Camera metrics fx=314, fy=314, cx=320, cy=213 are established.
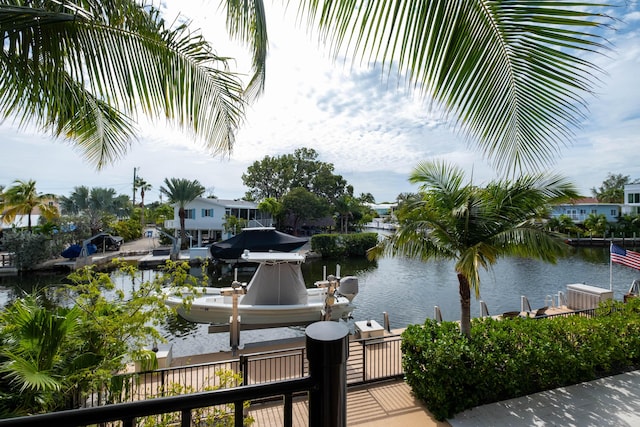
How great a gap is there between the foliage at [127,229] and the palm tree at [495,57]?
3618 cm

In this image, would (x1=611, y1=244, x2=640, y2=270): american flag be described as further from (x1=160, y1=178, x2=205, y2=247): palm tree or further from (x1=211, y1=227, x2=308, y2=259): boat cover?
(x1=160, y1=178, x2=205, y2=247): palm tree

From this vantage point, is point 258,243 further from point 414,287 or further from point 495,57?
point 495,57

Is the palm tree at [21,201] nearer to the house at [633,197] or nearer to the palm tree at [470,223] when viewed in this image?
the palm tree at [470,223]

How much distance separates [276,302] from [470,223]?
6600mm

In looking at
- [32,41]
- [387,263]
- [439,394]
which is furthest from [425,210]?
[387,263]

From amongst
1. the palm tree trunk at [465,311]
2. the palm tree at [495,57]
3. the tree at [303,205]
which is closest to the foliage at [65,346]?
the palm tree at [495,57]

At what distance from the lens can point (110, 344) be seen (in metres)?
3.60

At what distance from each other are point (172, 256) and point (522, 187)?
2350 centimetres

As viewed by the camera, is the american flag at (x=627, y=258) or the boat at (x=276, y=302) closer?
the boat at (x=276, y=302)

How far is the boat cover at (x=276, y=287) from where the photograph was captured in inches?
401

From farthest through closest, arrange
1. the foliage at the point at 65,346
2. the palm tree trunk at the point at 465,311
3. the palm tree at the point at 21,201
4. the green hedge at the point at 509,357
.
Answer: the palm tree at the point at 21,201 → the palm tree trunk at the point at 465,311 → the green hedge at the point at 509,357 → the foliage at the point at 65,346

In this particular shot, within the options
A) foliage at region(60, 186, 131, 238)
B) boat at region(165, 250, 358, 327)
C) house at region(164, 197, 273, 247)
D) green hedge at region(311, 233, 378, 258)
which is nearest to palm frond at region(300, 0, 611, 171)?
boat at region(165, 250, 358, 327)

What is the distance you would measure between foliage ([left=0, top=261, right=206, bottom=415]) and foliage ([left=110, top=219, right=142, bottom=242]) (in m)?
32.6

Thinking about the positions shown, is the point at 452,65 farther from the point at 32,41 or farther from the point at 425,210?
the point at 425,210
